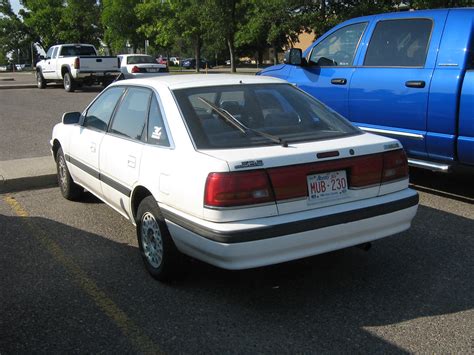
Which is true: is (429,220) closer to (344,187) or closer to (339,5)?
(344,187)

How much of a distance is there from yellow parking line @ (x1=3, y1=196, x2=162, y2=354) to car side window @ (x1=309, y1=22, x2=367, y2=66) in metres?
4.22

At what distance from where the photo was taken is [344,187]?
3.53 metres

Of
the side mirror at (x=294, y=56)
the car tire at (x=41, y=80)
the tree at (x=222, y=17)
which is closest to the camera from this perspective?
the side mirror at (x=294, y=56)

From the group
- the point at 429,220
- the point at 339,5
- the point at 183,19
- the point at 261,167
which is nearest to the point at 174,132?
the point at 261,167

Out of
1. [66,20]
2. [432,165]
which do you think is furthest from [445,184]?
[66,20]

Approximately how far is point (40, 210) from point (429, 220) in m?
4.10

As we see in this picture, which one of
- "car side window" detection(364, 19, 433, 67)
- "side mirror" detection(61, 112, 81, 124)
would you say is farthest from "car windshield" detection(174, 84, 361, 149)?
"car side window" detection(364, 19, 433, 67)

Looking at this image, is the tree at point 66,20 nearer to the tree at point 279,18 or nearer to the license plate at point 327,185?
the tree at point 279,18

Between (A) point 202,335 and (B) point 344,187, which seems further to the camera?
(B) point 344,187

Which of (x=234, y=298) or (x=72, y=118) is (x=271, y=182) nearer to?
(x=234, y=298)

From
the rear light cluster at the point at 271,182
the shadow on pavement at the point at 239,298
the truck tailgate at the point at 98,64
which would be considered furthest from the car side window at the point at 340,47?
the truck tailgate at the point at 98,64

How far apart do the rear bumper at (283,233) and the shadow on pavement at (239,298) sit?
0.39 metres

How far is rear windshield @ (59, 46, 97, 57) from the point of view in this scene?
21875mm

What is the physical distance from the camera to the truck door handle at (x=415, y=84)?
566 centimetres
